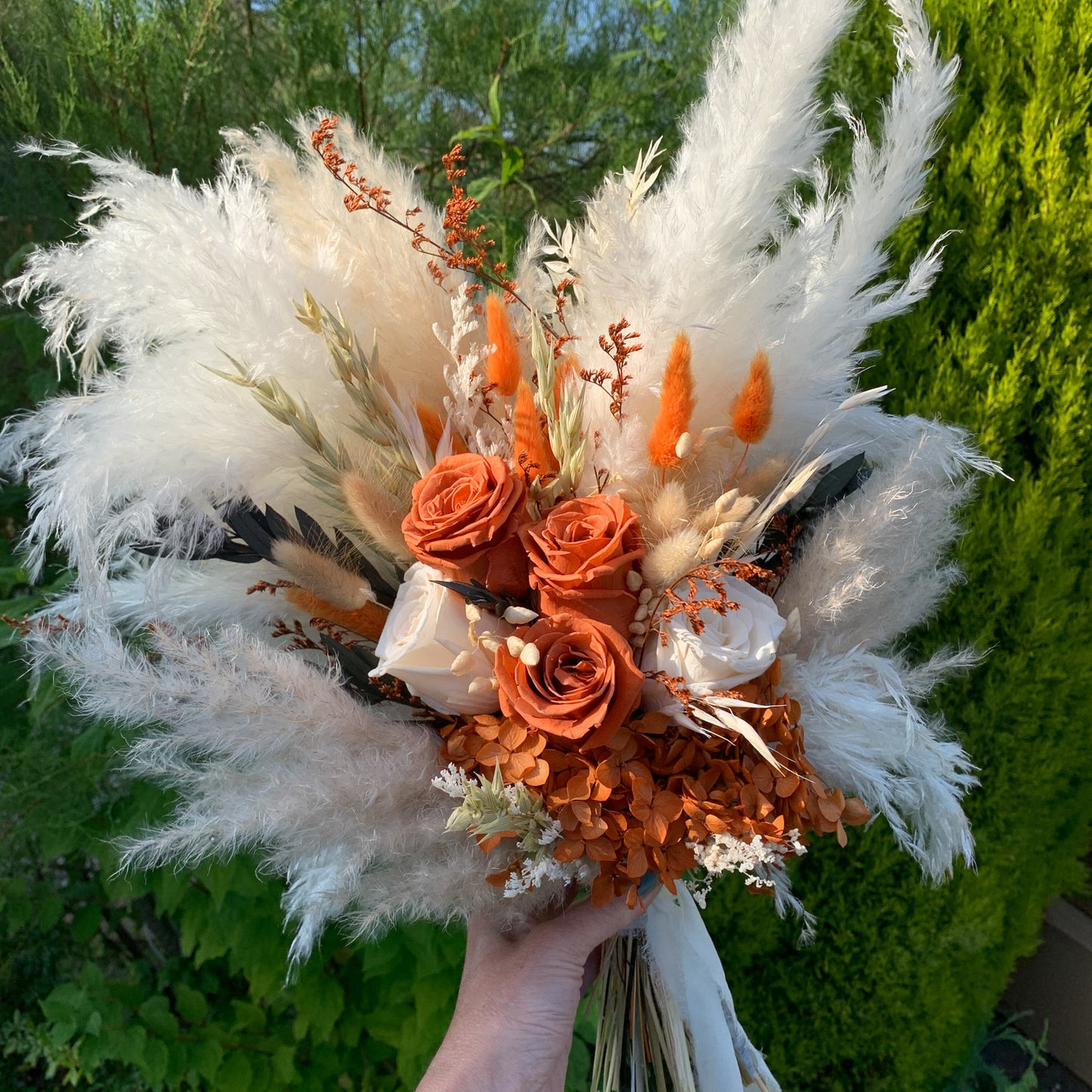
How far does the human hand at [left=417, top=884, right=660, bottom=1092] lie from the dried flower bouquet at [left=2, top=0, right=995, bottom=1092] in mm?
88

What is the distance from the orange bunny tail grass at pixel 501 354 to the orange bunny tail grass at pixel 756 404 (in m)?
0.25

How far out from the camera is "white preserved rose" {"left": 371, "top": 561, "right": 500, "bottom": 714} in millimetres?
761

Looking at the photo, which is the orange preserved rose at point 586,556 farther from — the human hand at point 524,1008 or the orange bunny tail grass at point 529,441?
the human hand at point 524,1008

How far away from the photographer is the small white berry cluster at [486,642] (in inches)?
30.0

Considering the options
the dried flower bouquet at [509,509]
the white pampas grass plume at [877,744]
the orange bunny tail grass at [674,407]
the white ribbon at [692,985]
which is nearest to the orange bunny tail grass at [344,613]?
the dried flower bouquet at [509,509]

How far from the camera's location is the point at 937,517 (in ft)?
3.07

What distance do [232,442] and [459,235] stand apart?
33cm


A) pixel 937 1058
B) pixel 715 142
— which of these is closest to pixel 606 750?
pixel 715 142

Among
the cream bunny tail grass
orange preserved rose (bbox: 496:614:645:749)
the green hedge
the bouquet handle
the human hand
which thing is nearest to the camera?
orange preserved rose (bbox: 496:614:645:749)

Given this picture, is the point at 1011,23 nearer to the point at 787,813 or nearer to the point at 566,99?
the point at 566,99

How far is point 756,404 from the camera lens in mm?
779

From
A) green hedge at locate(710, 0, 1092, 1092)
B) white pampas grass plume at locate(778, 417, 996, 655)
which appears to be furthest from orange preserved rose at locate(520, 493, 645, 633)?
green hedge at locate(710, 0, 1092, 1092)

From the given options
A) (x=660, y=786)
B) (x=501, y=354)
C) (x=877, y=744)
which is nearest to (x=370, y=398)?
(x=501, y=354)

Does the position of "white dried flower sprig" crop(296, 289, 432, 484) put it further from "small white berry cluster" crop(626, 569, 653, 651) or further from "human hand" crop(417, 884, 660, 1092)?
"human hand" crop(417, 884, 660, 1092)
